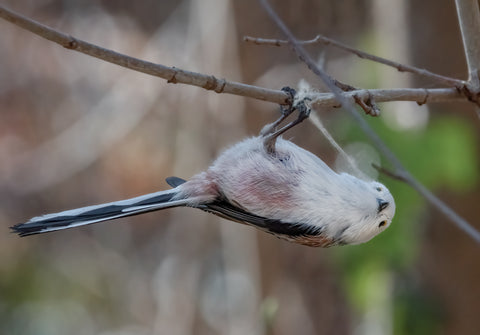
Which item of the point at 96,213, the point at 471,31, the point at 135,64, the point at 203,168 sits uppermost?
the point at 203,168

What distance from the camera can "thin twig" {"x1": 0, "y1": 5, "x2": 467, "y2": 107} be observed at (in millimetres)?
1477

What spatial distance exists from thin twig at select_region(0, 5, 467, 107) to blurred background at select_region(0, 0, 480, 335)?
1.62 ft

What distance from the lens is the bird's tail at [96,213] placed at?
6.12 ft

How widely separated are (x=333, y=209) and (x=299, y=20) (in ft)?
7.32

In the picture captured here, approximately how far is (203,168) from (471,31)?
4257mm

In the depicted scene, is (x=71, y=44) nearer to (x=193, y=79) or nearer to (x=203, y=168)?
(x=193, y=79)

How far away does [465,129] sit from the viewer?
11.2 ft

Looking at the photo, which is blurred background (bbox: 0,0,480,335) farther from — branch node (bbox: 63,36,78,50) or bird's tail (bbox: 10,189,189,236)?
branch node (bbox: 63,36,78,50)

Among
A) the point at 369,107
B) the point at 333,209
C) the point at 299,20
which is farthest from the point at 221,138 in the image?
the point at 369,107

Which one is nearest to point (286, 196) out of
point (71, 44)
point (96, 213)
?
point (96, 213)

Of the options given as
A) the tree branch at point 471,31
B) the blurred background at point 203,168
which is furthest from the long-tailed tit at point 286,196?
the tree branch at point 471,31

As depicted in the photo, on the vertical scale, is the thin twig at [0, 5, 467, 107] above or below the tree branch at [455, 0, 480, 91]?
below

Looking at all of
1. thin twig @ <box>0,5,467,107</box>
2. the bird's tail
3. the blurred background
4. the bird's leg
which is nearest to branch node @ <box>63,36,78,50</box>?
thin twig @ <box>0,5,467,107</box>

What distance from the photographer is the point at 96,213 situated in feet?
6.75
